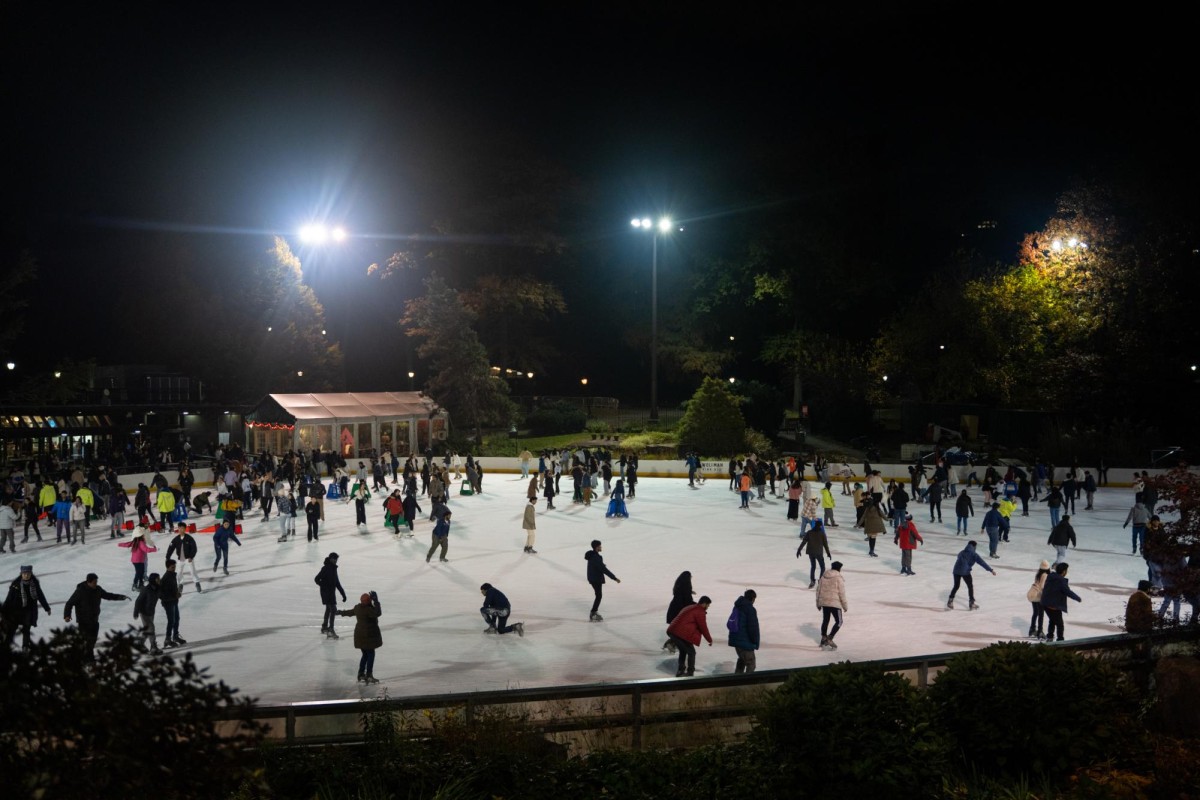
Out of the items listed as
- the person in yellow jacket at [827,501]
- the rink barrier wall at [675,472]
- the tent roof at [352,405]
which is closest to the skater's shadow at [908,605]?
the person in yellow jacket at [827,501]

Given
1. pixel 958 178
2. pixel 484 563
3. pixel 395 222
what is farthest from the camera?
pixel 395 222

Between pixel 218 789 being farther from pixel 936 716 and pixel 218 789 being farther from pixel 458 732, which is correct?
pixel 936 716

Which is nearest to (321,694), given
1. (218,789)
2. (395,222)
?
(218,789)

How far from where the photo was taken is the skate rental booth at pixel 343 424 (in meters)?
37.5

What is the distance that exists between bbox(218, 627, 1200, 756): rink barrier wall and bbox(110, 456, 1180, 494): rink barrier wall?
21.4m

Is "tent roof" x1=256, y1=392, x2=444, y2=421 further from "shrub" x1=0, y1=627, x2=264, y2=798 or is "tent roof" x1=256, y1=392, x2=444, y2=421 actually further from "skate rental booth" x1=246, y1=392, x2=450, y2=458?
"shrub" x1=0, y1=627, x2=264, y2=798

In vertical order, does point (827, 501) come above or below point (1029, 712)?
above

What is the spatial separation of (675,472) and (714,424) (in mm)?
3458

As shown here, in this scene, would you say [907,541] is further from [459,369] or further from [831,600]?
[459,369]

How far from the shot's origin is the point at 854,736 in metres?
6.43

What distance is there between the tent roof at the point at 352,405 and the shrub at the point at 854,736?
33.2 m

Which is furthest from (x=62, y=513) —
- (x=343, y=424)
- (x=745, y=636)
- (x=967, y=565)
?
(x=967, y=565)

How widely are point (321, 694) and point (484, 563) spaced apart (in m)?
7.72

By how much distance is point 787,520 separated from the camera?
24047 millimetres
